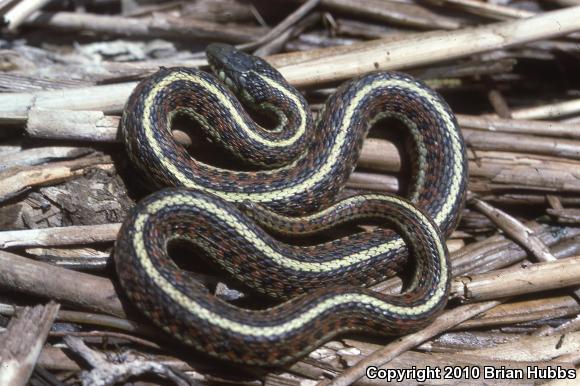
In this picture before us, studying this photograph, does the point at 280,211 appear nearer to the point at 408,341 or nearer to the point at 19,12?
the point at 408,341

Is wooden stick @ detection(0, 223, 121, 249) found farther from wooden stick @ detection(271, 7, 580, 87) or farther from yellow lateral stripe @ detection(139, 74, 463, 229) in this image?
wooden stick @ detection(271, 7, 580, 87)

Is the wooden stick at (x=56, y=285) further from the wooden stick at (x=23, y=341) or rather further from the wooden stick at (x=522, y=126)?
the wooden stick at (x=522, y=126)

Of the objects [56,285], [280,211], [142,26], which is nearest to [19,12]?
[142,26]

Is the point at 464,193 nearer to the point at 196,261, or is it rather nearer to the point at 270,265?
the point at 270,265

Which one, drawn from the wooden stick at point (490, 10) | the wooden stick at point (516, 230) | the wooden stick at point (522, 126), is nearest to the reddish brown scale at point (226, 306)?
the wooden stick at point (516, 230)

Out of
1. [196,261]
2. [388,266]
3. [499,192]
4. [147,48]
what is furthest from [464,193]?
[147,48]

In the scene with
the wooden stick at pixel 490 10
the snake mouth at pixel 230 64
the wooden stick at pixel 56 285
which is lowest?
the wooden stick at pixel 56 285

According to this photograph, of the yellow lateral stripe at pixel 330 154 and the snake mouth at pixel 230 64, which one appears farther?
the snake mouth at pixel 230 64
